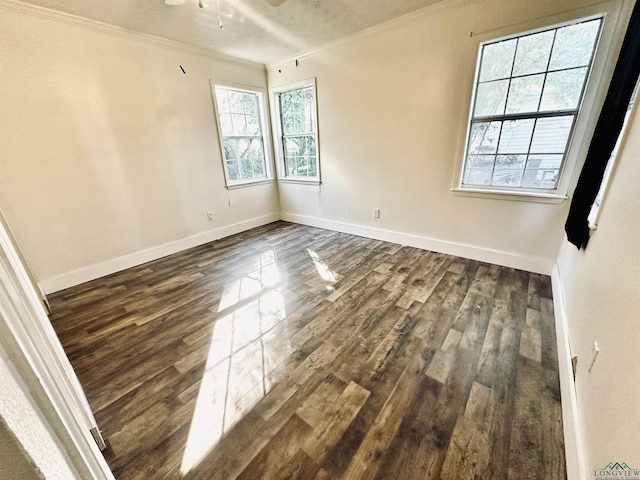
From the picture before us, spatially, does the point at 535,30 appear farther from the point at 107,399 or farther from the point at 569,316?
the point at 107,399

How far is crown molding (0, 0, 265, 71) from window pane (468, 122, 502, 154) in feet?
11.0

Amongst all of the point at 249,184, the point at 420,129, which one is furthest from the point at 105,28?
the point at 420,129

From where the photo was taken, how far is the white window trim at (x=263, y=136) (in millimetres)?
3639

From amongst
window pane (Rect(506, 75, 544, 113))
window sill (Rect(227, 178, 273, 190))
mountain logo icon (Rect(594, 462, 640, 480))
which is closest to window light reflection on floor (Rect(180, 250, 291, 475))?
mountain logo icon (Rect(594, 462, 640, 480))

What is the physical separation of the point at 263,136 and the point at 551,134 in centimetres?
375

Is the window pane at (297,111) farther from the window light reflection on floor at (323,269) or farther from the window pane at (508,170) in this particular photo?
the window pane at (508,170)

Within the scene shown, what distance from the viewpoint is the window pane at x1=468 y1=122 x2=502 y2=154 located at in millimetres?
2600

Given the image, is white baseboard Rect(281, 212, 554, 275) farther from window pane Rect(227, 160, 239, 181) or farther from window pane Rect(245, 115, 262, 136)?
window pane Rect(245, 115, 262, 136)

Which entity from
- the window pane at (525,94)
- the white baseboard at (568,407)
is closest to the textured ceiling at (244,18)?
the window pane at (525,94)

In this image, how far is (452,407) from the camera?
1.35m

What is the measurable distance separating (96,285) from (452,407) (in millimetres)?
3423

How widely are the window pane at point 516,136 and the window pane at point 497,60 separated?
456mm

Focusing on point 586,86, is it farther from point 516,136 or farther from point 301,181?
point 301,181

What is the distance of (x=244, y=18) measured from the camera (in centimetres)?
262
